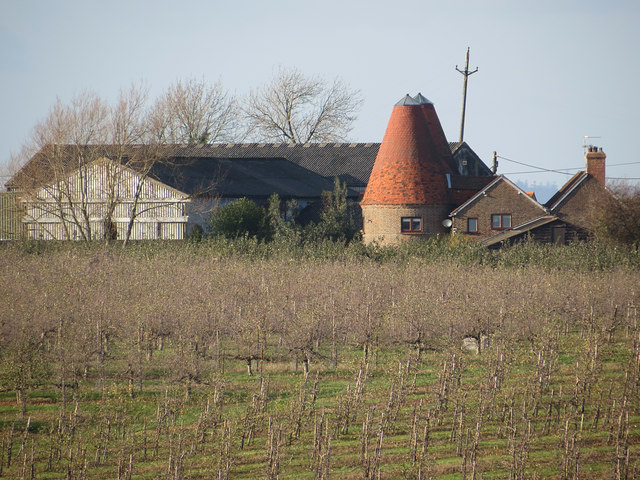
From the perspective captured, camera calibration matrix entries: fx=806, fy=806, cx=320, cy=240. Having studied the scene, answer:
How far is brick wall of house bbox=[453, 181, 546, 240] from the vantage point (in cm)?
3609

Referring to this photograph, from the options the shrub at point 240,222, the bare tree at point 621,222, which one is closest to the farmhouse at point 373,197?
the bare tree at point 621,222

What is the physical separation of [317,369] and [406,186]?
22.6m

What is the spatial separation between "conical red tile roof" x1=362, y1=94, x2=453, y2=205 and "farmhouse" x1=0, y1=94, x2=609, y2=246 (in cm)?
5

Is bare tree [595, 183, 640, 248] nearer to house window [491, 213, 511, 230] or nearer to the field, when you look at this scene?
house window [491, 213, 511, 230]

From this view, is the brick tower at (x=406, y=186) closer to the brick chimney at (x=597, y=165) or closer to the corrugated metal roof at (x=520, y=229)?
the corrugated metal roof at (x=520, y=229)

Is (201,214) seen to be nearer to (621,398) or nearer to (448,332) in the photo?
A: (448,332)

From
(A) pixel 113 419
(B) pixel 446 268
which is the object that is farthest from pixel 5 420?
(B) pixel 446 268

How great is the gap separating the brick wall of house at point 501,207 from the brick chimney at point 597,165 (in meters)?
2.97

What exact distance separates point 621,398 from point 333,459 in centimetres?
486

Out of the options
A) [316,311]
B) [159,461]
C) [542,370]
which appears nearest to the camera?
[159,461]

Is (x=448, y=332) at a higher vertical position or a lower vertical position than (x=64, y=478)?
higher

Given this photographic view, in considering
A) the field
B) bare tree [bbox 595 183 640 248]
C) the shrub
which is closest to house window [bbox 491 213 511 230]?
bare tree [bbox 595 183 640 248]

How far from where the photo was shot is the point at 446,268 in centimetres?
2203

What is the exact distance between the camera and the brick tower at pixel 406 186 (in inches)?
1443
